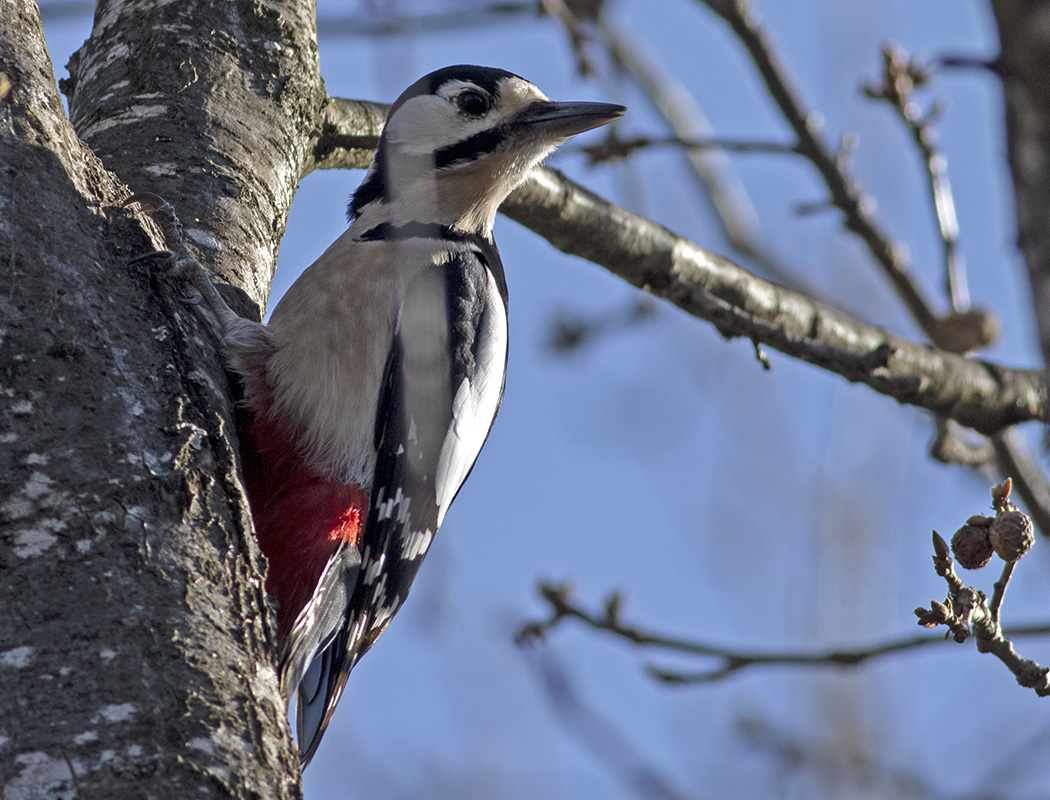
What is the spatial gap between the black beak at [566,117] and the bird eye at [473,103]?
0.14 m

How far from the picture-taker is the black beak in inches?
144

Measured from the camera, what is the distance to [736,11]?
4086 millimetres

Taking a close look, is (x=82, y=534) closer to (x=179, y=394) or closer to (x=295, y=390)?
(x=179, y=394)

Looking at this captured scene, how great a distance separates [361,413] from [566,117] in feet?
4.07

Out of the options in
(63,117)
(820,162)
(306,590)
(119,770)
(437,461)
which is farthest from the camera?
(820,162)

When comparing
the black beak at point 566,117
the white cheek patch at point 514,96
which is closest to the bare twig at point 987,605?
the black beak at point 566,117

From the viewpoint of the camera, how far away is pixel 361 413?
299cm

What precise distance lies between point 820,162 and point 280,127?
194cm

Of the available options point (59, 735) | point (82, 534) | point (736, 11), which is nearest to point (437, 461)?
point (82, 534)

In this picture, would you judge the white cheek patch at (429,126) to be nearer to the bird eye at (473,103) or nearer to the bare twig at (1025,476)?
the bird eye at (473,103)

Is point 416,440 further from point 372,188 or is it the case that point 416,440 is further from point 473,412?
point 372,188

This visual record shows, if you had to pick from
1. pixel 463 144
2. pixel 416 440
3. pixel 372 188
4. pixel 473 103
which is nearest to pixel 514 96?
pixel 473 103

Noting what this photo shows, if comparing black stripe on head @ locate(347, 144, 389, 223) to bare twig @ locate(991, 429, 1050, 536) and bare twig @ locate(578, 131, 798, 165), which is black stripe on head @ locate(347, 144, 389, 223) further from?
bare twig @ locate(991, 429, 1050, 536)

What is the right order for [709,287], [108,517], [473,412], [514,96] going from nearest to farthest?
[108,517]
[473,412]
[709,287]
[514,96]
